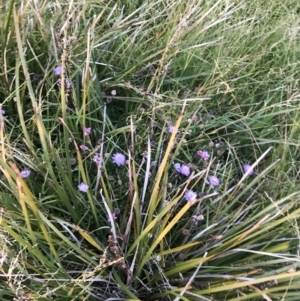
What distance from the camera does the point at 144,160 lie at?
38.9 inches

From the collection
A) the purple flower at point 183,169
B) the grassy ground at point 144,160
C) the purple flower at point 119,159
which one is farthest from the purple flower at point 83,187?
the purple flower at point 183,169

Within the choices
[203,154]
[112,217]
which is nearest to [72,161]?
[112,217]

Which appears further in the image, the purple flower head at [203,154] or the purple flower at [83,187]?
the purple flower head at [203,154]

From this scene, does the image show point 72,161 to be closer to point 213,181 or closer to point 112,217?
point 112,217

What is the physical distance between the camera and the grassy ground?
0.90 m

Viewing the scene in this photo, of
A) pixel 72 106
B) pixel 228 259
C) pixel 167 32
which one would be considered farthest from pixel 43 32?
pixel 228 259

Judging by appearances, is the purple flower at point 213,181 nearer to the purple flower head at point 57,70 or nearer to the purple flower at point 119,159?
the purple flower at point 119,159

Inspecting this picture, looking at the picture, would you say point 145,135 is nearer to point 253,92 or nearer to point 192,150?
point 192,150

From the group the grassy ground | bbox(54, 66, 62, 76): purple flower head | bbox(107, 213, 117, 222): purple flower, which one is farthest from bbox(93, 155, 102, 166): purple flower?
bbox(54, 66, 62, 76): purple flower head

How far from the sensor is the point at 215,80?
1.23m

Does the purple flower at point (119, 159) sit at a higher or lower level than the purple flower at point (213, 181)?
higher

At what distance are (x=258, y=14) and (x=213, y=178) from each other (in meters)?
0.74

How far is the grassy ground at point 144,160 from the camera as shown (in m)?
0.90

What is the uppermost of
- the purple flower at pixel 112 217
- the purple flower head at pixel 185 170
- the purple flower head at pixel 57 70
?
the purple flower head at pixel 57 70
